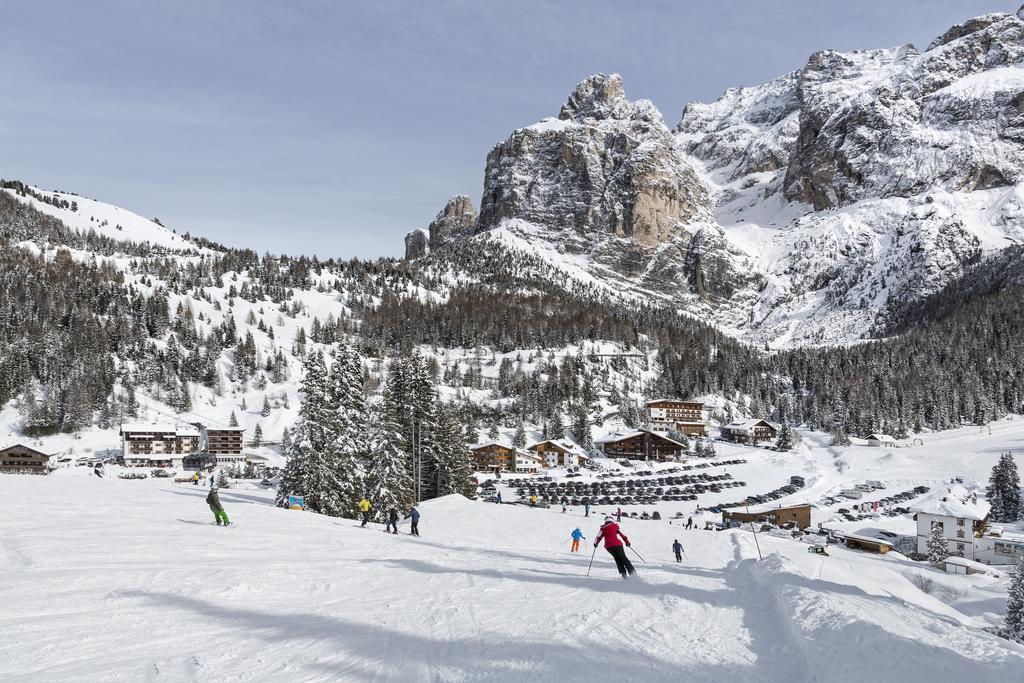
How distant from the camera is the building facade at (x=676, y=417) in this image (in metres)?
127

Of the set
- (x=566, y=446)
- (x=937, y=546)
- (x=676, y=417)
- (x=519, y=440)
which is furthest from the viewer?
(x=676, y=417)

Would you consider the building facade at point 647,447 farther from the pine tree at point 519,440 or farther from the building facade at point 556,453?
the pine tree at point 519,440

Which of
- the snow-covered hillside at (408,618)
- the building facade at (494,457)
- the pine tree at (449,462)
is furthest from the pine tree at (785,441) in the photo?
the snow-covered hillside at (408,618)

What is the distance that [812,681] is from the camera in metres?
7.54

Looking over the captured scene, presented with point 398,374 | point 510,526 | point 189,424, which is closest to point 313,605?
point 510,526

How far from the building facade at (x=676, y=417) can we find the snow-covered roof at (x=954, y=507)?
7418cm

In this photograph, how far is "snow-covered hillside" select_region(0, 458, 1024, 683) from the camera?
7.69m

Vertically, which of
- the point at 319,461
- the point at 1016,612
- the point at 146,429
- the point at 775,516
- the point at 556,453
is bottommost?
the point at 775,516

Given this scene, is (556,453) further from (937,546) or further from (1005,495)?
(937,546)

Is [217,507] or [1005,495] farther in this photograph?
[1005,495]

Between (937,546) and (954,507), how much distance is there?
6342mm

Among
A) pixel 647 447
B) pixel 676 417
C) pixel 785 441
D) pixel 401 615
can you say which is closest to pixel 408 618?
pixel 401 615

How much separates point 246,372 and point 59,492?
380 ft

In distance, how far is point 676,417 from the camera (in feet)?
426
